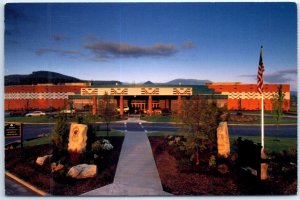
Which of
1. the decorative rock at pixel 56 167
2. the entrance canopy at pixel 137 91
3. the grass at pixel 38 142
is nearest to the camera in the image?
the decorative rock at pixel 56 167

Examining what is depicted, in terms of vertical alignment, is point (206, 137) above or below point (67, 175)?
above

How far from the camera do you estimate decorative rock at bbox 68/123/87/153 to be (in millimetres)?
13062

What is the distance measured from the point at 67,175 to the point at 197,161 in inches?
208

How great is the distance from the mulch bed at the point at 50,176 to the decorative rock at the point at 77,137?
3.92 feet

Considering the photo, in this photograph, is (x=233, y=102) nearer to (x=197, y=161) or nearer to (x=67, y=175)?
(x=197, y=161)

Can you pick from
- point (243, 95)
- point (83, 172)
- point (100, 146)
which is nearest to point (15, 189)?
point (83, 172)

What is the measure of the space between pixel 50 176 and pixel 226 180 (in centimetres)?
678

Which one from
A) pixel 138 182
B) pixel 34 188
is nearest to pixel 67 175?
pixel 34 188

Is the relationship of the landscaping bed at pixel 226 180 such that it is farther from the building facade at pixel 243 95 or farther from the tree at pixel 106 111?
the tree at pixel 106 111

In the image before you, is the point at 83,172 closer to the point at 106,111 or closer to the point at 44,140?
the point at 44,140

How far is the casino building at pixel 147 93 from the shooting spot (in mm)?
16625


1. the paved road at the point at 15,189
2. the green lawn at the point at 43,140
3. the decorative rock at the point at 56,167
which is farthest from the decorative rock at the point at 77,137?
the green lawn at the point at 43,140

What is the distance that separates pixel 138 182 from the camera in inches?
454

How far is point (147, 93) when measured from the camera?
26859 millimetres
